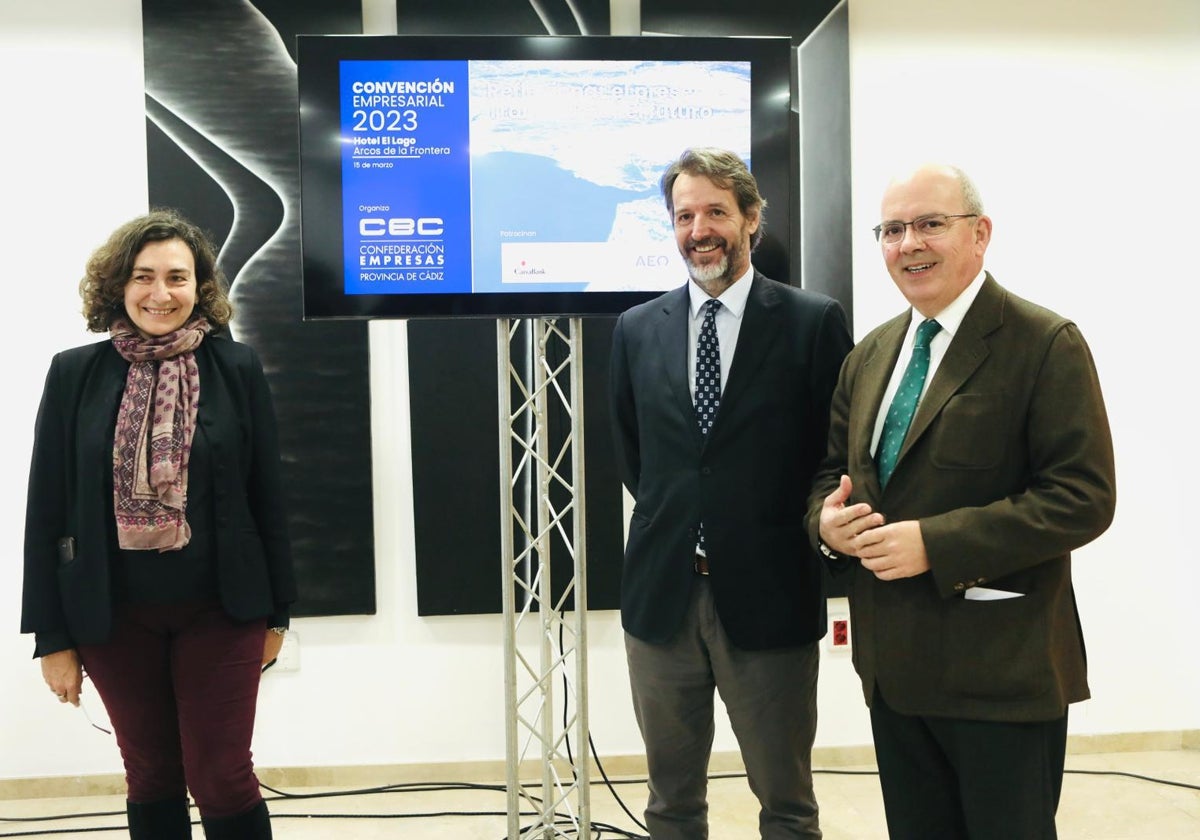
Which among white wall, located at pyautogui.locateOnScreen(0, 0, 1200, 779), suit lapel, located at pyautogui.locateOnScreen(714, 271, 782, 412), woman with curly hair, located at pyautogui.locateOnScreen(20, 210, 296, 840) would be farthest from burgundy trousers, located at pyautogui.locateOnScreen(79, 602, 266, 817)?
white wall, located at pyautogui.locateOnScreen(0, 0, 1200, 779)

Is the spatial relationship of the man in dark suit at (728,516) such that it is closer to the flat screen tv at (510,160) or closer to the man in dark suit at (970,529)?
the man in dark suit at (970,529)

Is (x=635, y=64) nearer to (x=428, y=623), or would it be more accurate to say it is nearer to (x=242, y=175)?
(x=242, y=175)

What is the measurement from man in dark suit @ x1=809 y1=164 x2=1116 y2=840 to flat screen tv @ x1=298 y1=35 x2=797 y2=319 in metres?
0.99

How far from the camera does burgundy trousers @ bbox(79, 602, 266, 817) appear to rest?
215 cm

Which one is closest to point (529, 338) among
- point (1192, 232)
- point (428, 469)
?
point (428, 469)

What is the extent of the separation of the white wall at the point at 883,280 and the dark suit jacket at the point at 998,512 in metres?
1.99

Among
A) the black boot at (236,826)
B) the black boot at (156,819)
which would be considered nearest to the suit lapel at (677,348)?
the black boot at (236,826)

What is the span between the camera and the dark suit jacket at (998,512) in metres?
1.67

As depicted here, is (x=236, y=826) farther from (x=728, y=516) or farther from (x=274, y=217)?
(x=274, y=217)

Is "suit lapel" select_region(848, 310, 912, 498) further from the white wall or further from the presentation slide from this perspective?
the white wall

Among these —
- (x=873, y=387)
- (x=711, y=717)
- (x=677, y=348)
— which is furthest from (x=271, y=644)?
(x=873, y=387)

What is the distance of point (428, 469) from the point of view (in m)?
3.60

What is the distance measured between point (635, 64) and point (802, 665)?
1620mm

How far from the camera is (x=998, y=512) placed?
65.9 inches
